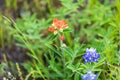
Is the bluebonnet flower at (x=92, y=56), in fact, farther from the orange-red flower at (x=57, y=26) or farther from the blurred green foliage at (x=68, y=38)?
the orange-red flower at (x=57, y=26)

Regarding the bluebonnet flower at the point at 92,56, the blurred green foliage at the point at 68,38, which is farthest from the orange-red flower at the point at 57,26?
the bluebonnet flower at the point at 92,56

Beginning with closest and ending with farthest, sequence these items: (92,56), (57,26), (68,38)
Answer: (92,56), (57,26), (68,38)

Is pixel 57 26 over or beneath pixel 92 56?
over

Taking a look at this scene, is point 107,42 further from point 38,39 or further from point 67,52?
point 38,39

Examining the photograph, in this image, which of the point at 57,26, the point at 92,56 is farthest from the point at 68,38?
the point at 92,56

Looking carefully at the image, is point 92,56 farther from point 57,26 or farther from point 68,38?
point 68,38

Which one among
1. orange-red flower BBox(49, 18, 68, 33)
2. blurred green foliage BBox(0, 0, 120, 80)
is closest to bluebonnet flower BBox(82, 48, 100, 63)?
blurred green foliage BBox(0, 0, 120, 80)

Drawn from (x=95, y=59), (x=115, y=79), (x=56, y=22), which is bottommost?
(x=115, y=79)

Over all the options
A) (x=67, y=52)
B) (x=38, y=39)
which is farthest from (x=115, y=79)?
(x=38, y=39)
